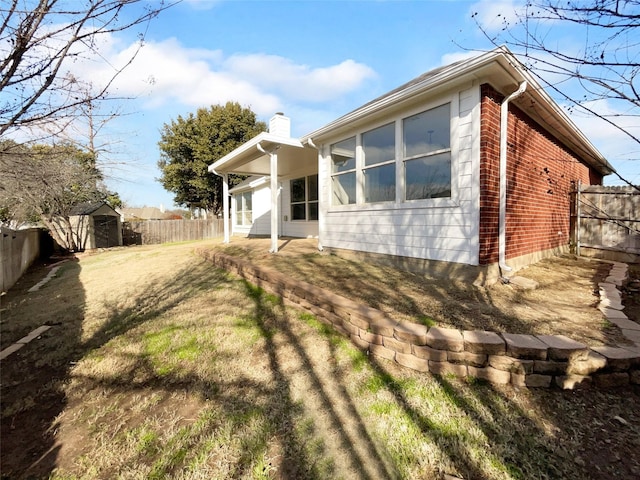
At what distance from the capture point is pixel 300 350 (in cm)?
305

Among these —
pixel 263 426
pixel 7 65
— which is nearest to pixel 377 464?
pixel 263 426

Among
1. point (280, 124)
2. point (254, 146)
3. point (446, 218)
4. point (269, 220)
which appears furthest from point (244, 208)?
point (446, 218)

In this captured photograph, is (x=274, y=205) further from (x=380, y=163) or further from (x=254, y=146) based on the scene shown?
(x=380, y=163)

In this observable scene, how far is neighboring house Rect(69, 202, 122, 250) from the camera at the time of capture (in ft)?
45.6

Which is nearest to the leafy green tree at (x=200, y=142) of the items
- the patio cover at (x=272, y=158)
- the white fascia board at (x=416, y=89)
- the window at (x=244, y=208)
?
the window at (x=244, y=208)

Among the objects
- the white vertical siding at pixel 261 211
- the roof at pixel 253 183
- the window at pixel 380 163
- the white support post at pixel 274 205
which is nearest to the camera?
the window at pixel 380 163

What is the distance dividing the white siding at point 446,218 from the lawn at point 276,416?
7.92 feet

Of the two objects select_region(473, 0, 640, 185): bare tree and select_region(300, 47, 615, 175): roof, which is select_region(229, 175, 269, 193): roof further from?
select_region(473, 0, 640, 185): bare tree

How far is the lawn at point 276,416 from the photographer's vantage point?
1.78 m

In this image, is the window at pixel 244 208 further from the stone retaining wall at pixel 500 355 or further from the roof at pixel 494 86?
the stone retaining wall at pixel 500 355

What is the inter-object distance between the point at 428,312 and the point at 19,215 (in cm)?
1534

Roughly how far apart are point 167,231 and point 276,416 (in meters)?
18.8

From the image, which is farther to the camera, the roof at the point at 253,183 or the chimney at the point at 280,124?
the roof at the point at 253,183

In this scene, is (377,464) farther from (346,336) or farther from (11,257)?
(11,257)
